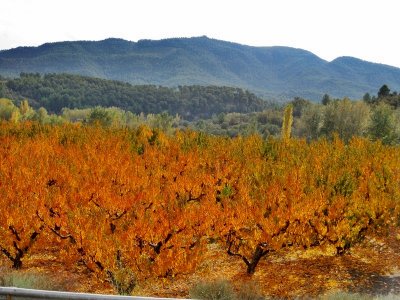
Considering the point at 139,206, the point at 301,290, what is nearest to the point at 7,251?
the point at 139,206

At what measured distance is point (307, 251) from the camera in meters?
22.1

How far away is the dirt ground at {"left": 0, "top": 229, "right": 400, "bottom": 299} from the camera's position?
1741 centimetres

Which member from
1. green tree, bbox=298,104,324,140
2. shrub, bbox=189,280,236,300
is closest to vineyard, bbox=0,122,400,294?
shrub, bbox=189,280,236,300

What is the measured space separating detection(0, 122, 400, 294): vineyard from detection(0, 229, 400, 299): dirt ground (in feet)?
1.35

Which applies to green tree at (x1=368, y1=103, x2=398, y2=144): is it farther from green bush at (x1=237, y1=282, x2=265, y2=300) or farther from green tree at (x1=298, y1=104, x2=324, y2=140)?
green bush at (x1=237, y1=282, x2=265, y2=300)

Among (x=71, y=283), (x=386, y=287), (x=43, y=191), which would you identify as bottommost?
(x=71, y=283)

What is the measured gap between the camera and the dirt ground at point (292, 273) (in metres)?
17.4

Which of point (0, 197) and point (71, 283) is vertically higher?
point (0, 197)

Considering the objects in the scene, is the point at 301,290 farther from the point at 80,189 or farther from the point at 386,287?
the point at 80,189

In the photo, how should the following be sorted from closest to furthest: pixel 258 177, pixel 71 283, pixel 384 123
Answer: pixel 71 283 < pixel 258 177 < pixel 384 123

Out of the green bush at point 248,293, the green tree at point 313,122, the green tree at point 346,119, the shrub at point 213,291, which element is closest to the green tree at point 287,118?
the green tree at point 346,119

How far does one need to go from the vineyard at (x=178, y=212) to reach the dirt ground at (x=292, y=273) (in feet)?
1.35

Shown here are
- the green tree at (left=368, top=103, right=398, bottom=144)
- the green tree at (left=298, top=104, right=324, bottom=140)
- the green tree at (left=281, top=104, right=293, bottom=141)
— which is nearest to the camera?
the green tree at (left=368, top=103, right=398, bottom=144)

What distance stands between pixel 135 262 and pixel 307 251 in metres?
9.22
